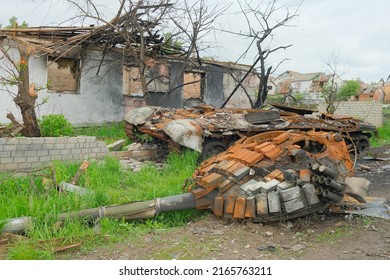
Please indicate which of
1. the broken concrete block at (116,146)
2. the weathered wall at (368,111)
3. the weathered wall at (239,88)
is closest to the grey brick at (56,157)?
the broken concrete block at (116,146)

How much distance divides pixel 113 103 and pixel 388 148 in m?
9.86

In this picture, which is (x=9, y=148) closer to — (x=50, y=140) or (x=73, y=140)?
(x=50, y=140)

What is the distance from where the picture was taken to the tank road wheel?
868 centimetres

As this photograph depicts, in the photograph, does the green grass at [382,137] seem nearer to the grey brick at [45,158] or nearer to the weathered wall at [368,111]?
the weathered wall at [368,111]

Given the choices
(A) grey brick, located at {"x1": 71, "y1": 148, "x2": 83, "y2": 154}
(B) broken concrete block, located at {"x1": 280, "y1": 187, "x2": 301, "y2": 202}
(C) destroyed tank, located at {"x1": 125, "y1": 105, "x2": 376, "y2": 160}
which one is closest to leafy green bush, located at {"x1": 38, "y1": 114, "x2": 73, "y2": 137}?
(A) grey brick, located at {"x1": 71, "y1": 148, "x2": 83, "y2": 154}

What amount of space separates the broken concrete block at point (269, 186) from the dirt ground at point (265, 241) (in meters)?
0.47

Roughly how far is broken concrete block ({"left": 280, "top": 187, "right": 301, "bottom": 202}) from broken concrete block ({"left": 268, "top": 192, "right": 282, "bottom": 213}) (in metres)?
0.08

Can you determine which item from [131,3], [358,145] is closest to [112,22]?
[131,3]

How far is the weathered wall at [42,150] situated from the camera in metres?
7.10

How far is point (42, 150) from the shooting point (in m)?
7.49

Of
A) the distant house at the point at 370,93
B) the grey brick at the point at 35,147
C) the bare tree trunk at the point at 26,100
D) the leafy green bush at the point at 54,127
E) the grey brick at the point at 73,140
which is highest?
the distant house at the point at 370,93

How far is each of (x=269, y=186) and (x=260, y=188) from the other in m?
0.12

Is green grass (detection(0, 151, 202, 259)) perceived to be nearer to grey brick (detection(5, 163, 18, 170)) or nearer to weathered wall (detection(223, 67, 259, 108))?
grey brick (detection(5, 163, 18, 170))

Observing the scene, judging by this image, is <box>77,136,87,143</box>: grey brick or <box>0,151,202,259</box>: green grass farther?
<box>77,136,87,143</box>: grey brick
